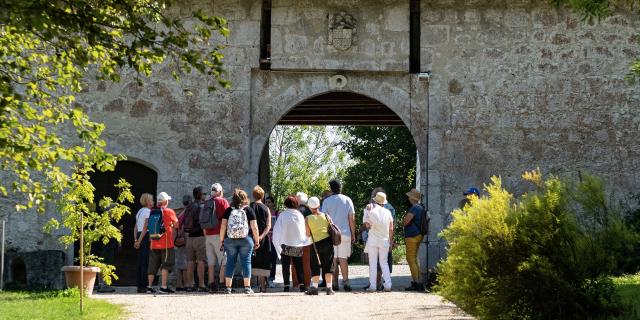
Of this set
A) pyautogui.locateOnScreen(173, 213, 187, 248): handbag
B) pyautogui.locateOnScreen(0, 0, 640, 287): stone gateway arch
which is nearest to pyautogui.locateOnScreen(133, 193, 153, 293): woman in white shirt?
pyautogui.locateOnScreen(173, 213, 187, 248): handbag

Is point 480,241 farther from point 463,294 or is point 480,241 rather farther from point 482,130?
point 482,130

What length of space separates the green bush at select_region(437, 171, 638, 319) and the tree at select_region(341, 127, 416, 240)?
26.7m

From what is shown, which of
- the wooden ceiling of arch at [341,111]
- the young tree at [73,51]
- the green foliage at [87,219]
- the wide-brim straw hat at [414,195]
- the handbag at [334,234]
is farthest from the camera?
the wooden ceiling of arch at [341,111]

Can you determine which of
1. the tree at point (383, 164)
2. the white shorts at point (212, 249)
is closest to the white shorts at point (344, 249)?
the white shorts at point (212, 249)

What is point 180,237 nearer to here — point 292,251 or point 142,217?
point 142,217

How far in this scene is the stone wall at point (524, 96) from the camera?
16.8 m

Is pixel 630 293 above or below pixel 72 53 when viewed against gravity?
below

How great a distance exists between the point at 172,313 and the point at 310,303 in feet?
6.20

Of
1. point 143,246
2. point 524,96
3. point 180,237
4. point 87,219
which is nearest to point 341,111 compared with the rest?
point 524,96

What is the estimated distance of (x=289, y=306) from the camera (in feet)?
39.3

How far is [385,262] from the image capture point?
47.9 ft

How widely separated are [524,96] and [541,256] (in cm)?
792

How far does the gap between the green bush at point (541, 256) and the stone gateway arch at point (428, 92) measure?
6.99 meters

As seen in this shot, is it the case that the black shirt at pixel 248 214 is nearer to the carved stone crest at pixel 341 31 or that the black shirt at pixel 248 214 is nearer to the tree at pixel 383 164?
the carved stone crest at pixel 341 31
